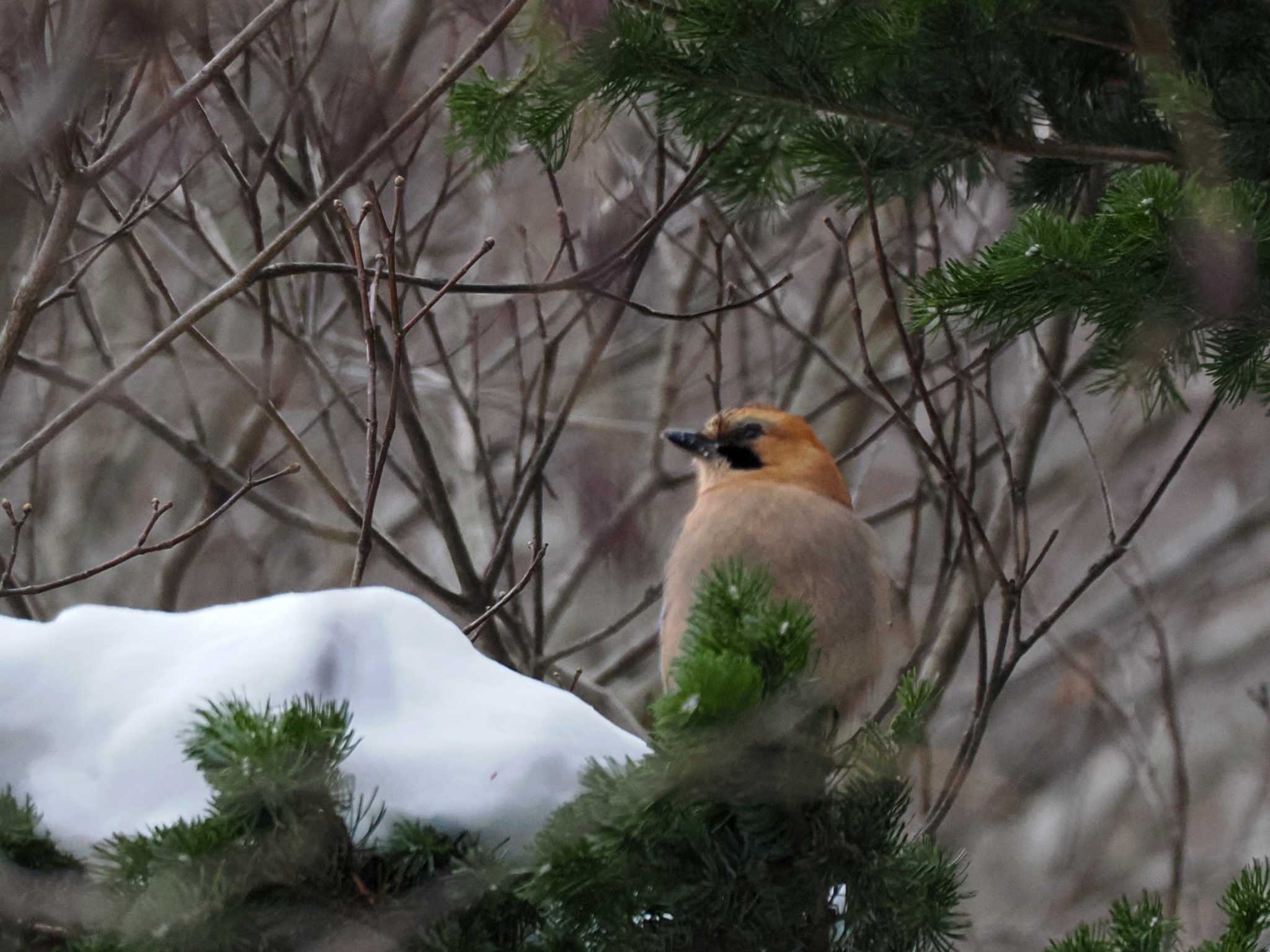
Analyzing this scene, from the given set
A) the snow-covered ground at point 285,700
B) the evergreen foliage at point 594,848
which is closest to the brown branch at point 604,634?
the snow-covered ground at point 285,700

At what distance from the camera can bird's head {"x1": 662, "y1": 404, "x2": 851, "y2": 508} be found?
415 cm

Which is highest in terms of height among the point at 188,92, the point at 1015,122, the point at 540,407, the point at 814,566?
the point at 1015,122

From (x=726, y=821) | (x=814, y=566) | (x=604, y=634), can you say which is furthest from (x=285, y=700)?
(x=604, y=634)

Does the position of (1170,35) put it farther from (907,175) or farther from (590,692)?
(590,692)

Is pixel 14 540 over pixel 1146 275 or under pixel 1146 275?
under

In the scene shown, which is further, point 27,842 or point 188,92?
point 188,92

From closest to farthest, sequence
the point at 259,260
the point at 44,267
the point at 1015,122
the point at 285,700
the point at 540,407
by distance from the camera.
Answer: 1. the point at 285,700
2. the point at 44,267
3. the point at 259,260
4. the point at 1015,122
5. the point at 540,407

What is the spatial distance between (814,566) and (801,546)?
0.08 meters

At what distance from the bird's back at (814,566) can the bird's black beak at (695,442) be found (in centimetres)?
43

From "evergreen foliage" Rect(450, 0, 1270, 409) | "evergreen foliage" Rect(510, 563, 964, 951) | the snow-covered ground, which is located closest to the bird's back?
"evergreen foliage" Rect(450, 0, 1270, 409)

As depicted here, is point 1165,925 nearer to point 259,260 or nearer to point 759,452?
point 259,260

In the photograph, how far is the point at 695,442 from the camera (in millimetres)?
4383

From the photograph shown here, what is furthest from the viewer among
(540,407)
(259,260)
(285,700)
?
(540,407)

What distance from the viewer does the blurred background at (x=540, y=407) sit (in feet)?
13.1
